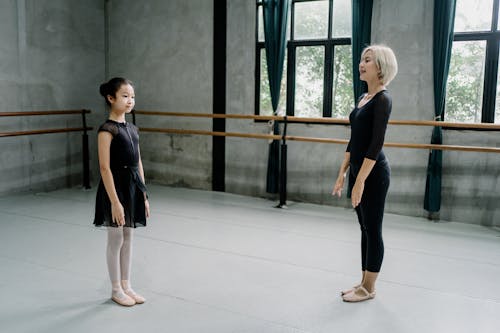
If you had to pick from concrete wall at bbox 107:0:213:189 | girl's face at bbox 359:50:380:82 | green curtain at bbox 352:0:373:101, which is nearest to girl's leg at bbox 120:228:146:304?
girl's face at bbox 359:50:380:82

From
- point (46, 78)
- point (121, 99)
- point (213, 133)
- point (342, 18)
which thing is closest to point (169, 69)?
point (213, 133)

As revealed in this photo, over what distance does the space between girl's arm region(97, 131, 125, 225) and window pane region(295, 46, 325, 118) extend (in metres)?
3.23

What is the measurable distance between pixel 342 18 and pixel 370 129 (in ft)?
9.41

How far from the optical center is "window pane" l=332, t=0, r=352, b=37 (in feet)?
16.5

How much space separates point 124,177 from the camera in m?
2.54

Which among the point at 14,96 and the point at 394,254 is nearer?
the point at 394,254

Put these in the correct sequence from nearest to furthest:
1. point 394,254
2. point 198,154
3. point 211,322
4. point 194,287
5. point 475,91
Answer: point 211,322 < point 194,287 < point 394,254 < point 475,91 < point 198,154

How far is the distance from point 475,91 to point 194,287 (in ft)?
10.7

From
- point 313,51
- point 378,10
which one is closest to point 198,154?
point 313,51

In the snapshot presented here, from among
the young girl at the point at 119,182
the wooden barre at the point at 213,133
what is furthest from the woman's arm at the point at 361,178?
the wooden barre at the point at 213,133

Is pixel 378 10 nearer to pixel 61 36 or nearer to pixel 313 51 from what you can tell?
pixel 313 51

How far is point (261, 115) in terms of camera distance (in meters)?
5.48

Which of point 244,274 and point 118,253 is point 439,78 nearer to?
point 244,274

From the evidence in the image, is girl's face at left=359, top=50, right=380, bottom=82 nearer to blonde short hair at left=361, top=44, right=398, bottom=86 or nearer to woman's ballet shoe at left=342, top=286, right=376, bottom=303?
blonde short hair at left=361, top=44, right=398, bottom=86
